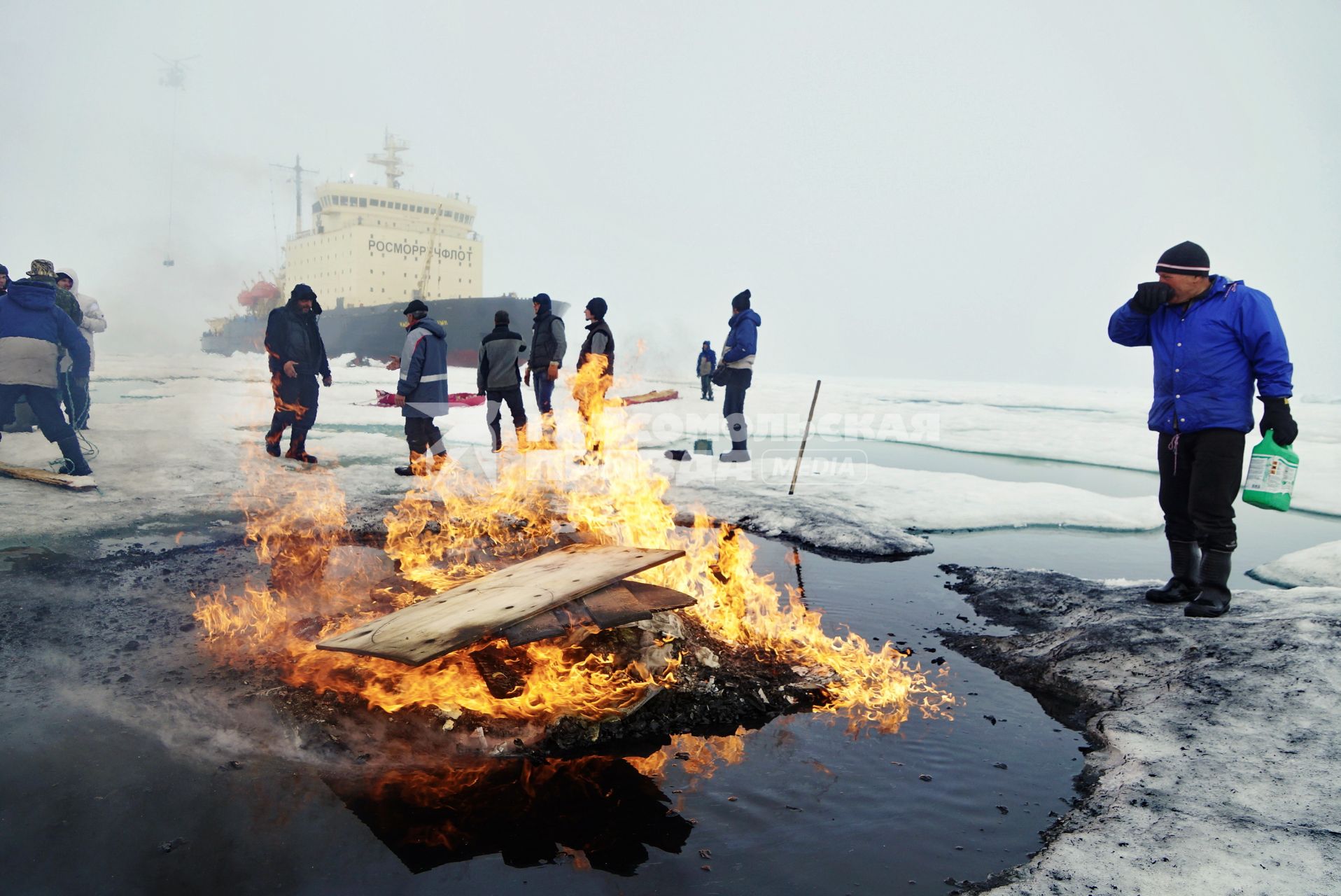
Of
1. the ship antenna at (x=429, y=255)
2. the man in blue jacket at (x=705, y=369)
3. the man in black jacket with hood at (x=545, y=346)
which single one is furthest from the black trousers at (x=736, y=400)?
the ship antenna at (x=429, y=255)

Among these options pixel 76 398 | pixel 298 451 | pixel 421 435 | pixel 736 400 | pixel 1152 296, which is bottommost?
pixel 298 451

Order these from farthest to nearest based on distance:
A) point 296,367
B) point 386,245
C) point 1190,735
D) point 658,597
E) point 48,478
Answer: point 386,245
point 296,367
point 48,478
point 658,597
point 1190,735

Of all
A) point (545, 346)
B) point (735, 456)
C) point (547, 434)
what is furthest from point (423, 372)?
point (735, 456)

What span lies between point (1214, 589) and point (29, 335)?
10.5 m

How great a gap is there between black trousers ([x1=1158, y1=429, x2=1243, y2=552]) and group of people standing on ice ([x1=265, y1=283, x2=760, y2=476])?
5618 mm

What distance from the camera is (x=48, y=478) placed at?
7.05 meters

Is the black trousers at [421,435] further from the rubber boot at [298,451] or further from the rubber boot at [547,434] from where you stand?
the rubber boot at [547,434]

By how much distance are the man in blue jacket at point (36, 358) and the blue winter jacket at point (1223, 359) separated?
9796mm

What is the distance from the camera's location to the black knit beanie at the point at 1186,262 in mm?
4352

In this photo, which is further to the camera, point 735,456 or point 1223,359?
point 735,456

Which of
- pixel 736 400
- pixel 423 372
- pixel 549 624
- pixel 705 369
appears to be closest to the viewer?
pixel 549 624

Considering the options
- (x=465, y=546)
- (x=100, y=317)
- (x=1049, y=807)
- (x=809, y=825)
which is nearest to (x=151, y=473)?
(x=100, y=317)

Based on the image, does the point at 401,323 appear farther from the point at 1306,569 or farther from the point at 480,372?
the point at 1306,569

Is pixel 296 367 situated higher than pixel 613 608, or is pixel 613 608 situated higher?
pixel 296 367
